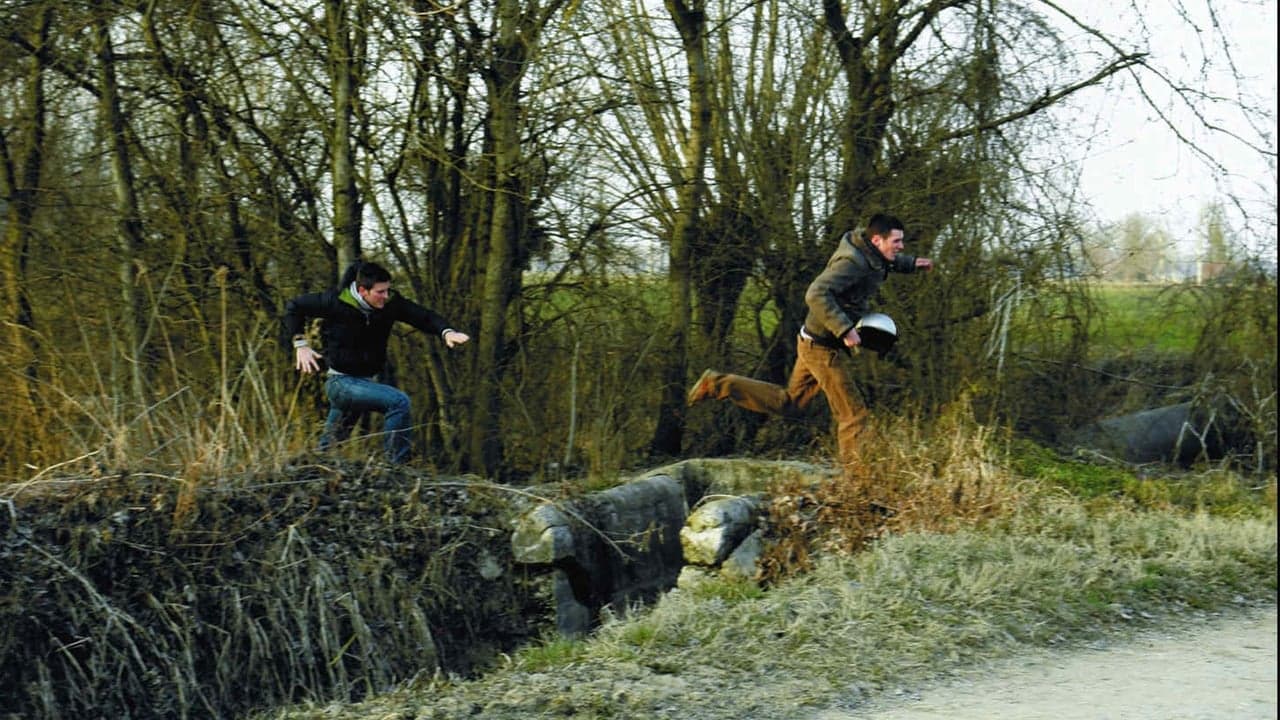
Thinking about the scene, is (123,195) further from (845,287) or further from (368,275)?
(845,287)

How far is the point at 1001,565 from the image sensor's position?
761 cm

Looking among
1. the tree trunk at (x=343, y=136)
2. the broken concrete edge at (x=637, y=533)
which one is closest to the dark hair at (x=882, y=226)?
the broken concrete edge at (x=637, y=533)

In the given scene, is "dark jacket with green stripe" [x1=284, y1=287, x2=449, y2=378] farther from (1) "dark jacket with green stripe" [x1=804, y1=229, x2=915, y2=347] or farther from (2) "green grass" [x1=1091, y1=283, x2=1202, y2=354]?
(2) "green grass" [x1=1091, y1=283, x2=1202, y2=354]

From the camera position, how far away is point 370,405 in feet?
32.3

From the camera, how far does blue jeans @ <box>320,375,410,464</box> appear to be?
9.80m

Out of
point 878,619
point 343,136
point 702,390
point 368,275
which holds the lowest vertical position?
point 878,619

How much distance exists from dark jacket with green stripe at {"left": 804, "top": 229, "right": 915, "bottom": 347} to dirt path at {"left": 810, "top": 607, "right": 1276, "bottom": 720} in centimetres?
359

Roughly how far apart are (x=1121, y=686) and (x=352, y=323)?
19.1 ft

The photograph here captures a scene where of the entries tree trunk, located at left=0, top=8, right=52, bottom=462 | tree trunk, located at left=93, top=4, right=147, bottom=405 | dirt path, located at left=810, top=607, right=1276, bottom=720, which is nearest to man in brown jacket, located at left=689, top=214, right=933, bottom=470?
dirt path, located at left=810, top=607, right=1276, bottom=720

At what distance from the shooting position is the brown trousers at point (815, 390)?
10.2 meters

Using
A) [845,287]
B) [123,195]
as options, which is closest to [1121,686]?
[845,287]

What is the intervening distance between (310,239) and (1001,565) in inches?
239

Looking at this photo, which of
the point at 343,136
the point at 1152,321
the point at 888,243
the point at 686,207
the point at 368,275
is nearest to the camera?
the point at 368,275

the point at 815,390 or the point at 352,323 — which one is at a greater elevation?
the point at 352,323
